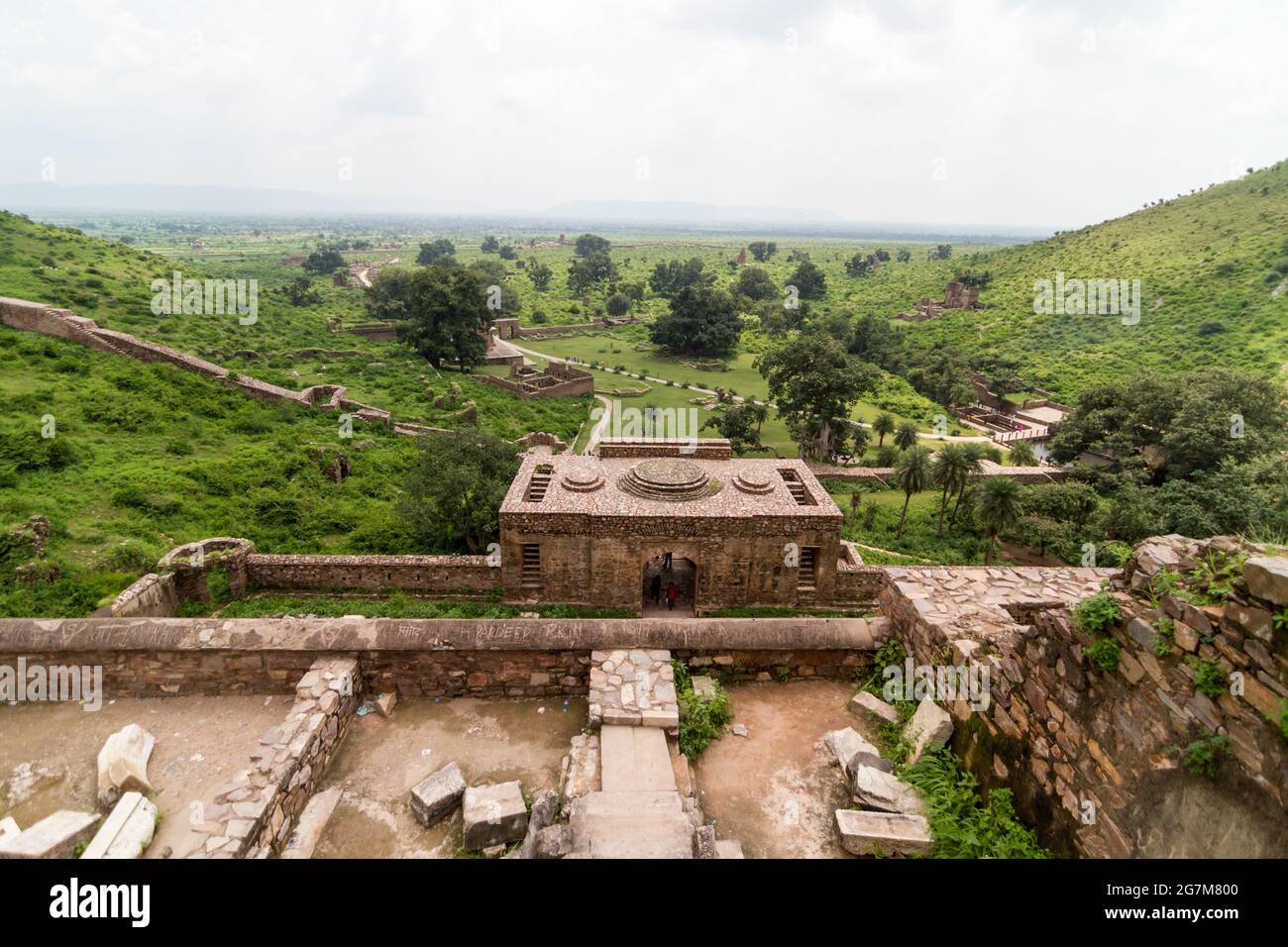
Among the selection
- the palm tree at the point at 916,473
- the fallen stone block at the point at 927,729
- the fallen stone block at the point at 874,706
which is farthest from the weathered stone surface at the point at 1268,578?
the palm tree at the point at 916,473

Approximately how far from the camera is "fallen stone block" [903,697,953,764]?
18.4ft

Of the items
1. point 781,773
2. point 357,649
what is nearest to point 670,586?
point 357,649

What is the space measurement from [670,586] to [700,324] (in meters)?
44.5

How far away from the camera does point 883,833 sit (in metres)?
4.88

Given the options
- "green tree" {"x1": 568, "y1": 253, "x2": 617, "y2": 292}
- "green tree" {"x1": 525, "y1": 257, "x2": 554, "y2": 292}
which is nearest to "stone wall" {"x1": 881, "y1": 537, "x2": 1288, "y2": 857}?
"green tree" {"x1": 568, "y1": 253, "x2": 617, "y2": 292}

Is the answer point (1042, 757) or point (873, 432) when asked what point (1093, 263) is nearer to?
point (873, 432)

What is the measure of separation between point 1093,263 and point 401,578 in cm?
8315

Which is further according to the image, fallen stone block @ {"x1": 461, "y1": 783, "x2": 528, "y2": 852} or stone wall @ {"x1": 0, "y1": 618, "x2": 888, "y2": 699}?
stone wall @ {"x1": 0, "y1": 618, "x2": 888, "y2": 699}

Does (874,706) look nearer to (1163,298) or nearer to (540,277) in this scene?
(1163,298)

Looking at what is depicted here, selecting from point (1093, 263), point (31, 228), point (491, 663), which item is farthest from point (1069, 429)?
point (31, 228)

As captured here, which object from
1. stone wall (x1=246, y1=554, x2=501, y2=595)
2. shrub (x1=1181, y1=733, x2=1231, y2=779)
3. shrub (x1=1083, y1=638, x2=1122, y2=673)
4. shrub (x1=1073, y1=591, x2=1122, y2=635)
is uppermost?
shrub (x1=1073, y1=591, x2=1122, y2=635)

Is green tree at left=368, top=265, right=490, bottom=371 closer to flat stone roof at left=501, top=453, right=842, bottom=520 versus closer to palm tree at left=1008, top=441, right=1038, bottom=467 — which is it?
flat stone roof at left=501, top=453, right=842, bottom=520

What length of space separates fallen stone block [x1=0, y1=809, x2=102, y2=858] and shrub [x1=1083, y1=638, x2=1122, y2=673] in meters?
7.79

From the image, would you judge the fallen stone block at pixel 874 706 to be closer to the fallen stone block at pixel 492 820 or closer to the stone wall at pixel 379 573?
the fallen stone block at pixel 492 820
